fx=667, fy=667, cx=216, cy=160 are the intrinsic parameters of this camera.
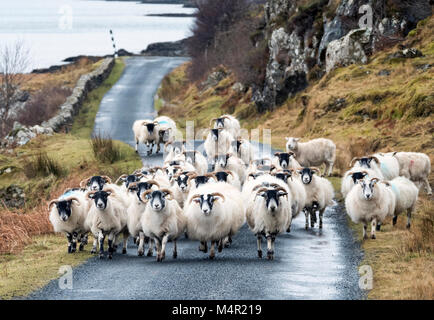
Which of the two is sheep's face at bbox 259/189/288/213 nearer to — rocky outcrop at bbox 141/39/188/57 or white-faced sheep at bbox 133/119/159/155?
white-faced sheep at bbox 133/119/159/155

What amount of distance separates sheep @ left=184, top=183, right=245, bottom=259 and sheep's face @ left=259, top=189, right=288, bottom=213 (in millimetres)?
871

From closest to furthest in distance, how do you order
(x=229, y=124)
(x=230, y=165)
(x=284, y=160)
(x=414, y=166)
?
1. (x=414, y=166)
2. (x=284, y=160)
3. (x=230, y=165)
4. (x=229, y=124)

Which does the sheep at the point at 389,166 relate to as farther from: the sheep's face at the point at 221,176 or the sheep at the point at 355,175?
the sheep's face at the point at 221,176

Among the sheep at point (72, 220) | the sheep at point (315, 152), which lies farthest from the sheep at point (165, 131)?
the sheep at point (72, 220)

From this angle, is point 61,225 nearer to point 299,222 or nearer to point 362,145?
point 299,222

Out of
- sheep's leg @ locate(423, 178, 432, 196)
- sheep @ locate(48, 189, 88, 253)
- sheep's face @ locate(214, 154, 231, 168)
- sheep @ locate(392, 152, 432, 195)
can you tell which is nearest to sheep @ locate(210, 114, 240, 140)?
sheep's face @ locate(214, 154, 231, 168)

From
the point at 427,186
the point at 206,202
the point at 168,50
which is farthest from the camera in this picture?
the point at 168,50

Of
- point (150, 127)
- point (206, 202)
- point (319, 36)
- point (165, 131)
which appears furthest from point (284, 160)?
point (319, 36)

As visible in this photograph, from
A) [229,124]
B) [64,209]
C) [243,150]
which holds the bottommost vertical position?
[64,209]

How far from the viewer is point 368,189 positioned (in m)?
15.5

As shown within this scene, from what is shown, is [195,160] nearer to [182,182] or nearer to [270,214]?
[182,182]

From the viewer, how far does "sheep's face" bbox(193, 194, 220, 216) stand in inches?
536

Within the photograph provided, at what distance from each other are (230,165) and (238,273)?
890cm

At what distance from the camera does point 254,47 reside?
5012 centimetres
